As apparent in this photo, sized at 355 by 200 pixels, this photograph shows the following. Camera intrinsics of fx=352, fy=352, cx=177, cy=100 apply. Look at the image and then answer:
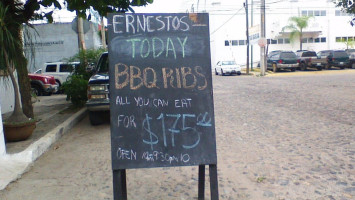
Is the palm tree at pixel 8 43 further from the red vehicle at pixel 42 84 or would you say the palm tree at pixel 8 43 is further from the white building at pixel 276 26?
the white building at pixel 276 26

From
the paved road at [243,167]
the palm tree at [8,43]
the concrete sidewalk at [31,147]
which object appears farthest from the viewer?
the palm tree at [8,43]

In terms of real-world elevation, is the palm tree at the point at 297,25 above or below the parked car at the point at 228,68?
above

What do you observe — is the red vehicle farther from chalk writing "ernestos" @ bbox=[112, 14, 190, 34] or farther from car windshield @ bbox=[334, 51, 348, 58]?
car windshield @ bbox=[334, 51, 348, 58]

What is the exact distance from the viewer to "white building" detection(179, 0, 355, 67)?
40.6m

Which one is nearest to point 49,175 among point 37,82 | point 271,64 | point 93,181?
point 93,181

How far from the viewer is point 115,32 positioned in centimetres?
338

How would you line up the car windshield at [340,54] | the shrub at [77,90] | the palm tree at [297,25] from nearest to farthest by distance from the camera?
the shrub at [77,90]
the car windshield at [340,54]
the palm tree at [297,25]

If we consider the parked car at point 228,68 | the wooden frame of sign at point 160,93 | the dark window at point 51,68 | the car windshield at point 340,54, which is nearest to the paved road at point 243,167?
the wooden frame of sign at point 160,93

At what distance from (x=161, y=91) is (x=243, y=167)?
88.1 inches

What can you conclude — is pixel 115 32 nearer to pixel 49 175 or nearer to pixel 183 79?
pixel 183 79

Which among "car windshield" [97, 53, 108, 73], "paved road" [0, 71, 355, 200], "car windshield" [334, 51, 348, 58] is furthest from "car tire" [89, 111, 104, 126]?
"car windshield" [334, 51, 348, 58]

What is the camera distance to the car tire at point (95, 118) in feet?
27.6

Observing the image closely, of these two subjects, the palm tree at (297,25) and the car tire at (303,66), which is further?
the palm tree at (297,25)

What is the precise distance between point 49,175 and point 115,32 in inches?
104
